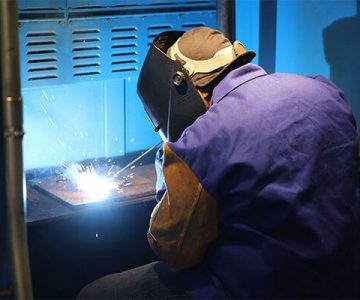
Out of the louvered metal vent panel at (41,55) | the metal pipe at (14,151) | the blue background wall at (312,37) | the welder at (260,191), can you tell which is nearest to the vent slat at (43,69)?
the louvered metal vent panel at (41,55)

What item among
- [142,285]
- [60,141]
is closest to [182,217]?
[142,285]

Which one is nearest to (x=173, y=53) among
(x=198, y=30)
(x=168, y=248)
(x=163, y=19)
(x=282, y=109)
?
(x=198, y=30)

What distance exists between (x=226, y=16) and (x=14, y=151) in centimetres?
162

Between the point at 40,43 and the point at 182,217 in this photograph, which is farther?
the point at 40,43

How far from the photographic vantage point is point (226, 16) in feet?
8.55

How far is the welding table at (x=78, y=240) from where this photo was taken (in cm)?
203

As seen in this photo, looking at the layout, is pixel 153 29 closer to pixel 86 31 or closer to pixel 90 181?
pixel 86 31

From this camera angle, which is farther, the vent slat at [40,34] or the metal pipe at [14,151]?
the vent slat at [40,34]

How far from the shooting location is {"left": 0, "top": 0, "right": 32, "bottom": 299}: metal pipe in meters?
1.13

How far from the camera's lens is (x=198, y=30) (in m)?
1.85

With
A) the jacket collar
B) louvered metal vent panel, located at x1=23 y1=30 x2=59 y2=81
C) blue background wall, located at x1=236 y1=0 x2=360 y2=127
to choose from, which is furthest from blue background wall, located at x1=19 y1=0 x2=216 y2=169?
the jacket collar

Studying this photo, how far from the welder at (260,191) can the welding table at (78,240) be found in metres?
0.43

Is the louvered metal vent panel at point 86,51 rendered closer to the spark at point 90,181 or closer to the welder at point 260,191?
the spark at point 90,181

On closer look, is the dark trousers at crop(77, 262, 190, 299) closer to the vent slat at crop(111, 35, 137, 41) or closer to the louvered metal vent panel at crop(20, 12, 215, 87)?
the louvered metal vent panel at crop(20, 12, 215, 87)
